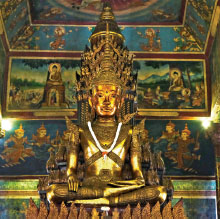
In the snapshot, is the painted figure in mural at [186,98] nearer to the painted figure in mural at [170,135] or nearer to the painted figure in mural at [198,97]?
the painted figure in mural at [198,97]

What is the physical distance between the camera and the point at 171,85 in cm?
1253

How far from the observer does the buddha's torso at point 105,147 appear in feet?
28.5

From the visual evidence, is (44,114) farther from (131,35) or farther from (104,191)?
(104,191)

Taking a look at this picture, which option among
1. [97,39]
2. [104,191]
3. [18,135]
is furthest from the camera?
[18,135]

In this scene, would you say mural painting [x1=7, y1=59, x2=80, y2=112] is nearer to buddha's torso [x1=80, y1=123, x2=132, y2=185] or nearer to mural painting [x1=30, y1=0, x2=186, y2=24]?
mural painting [x1=30, y1=0, x2=186, y2=24]

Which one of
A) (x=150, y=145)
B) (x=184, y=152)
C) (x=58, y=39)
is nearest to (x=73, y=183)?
(x=150, y=145)

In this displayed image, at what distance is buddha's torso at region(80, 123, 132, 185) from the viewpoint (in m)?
8.67

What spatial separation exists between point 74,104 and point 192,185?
108 inches

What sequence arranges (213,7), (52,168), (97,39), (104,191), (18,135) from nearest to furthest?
1. (104,191)
2. (52,168)
3. (97,39)
4. (213,7)
5. (18,135)

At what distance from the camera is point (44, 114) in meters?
12.3

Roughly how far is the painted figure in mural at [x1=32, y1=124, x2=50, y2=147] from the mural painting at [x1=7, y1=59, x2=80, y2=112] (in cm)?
41

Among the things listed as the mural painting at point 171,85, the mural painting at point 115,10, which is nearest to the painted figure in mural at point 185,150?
the mural painting at point 171,85

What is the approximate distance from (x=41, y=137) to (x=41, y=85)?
1.06 meters

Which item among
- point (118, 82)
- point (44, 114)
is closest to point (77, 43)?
point (44, 114)
